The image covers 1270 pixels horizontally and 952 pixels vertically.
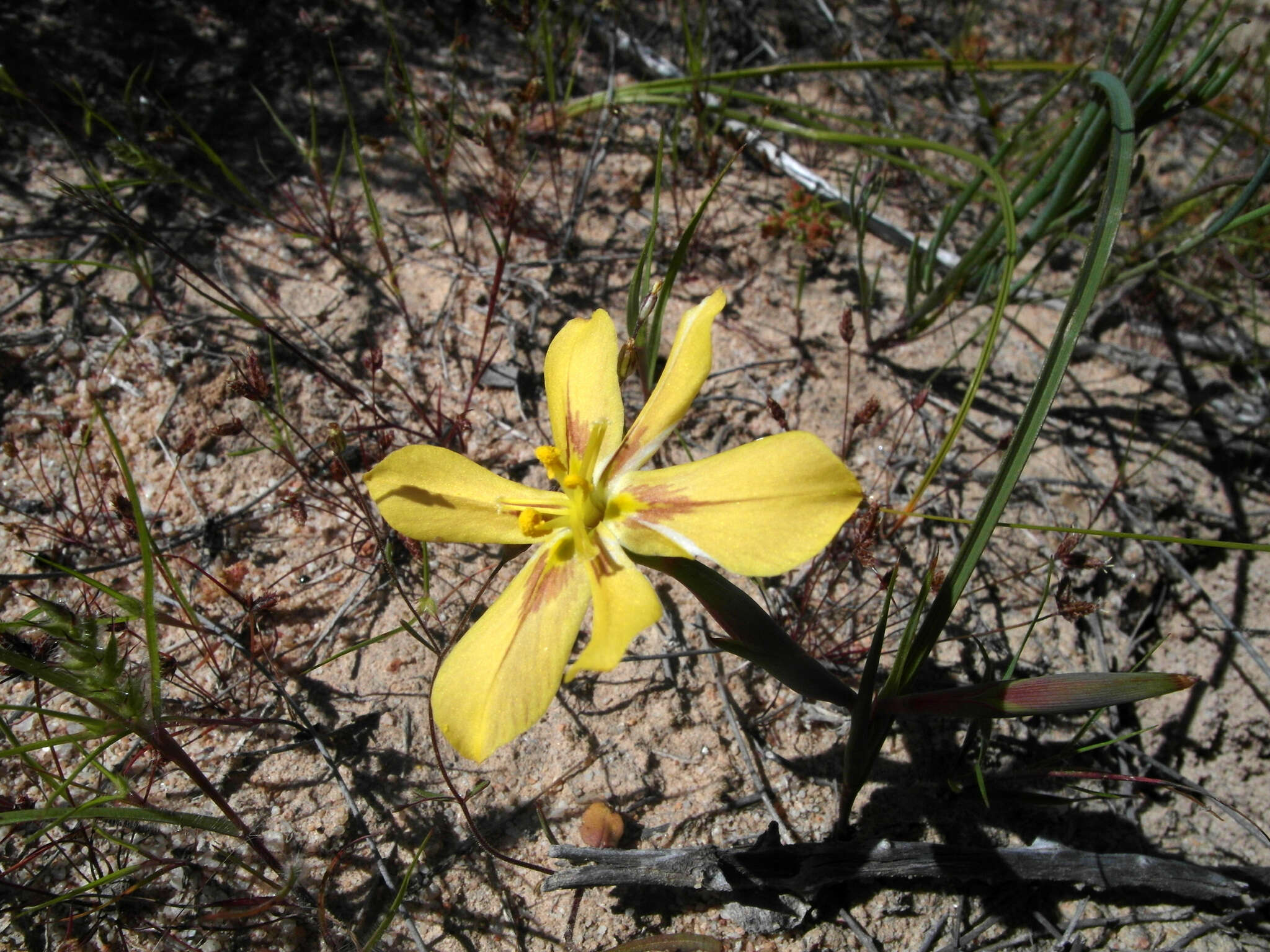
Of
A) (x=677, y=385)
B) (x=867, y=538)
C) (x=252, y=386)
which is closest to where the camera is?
(x=677, y=385)

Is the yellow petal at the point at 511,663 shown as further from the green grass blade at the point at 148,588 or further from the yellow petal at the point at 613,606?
the green grass blade at the point at 148,588

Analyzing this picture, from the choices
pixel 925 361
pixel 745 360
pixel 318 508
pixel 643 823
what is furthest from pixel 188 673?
pixel 925 361

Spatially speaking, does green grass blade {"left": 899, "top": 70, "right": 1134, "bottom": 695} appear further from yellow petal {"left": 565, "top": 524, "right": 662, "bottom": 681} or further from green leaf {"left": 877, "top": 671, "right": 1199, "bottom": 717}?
yellow petal {"left": 565, "top": 524, "right": 662, "bottom": 681}

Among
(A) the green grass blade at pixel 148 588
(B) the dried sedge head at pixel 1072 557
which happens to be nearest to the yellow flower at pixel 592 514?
(A) the green grass blade at pixel 148 588

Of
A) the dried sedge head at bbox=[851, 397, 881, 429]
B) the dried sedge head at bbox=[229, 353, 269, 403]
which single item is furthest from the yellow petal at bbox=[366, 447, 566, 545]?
the dried sedge head at bbox=[851, 397, 881, 429]

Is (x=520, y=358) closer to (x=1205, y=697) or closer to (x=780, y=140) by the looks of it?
(x=780, y=140)

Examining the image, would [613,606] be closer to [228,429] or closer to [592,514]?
[592,514]

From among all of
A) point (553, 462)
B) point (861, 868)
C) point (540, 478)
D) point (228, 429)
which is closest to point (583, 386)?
point (553, 462)
